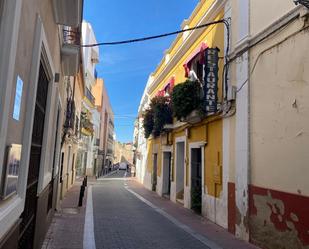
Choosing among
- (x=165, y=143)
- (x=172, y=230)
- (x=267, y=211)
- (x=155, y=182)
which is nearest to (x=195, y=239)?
(x=172, y=230)

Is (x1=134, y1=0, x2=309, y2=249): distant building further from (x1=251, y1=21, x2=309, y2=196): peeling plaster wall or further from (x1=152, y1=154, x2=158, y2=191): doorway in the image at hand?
(x1=152, y1=154, x2=158, y2=191): doorway

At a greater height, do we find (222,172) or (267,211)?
(222,172)

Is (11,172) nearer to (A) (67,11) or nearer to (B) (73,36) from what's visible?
(A) (67,11)

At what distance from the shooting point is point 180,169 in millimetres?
→ 16188

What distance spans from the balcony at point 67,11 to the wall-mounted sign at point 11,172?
3.43 m

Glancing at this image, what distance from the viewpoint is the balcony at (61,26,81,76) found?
8.87 meters

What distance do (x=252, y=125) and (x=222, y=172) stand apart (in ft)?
7.74

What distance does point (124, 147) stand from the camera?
374 feet

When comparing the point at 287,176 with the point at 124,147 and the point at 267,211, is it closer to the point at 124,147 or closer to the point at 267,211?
the point at 267,211

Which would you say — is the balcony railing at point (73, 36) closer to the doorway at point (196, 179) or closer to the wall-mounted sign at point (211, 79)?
the wall-mounted sign at point (211, 79)

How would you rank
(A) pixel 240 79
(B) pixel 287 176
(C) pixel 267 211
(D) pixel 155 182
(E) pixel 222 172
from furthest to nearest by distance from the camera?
(D) pixel 155 182 < (E) pixel 222 172 < (A) pixel 240 79 < (C) pixel 267 211 < (B) pixel 287 176

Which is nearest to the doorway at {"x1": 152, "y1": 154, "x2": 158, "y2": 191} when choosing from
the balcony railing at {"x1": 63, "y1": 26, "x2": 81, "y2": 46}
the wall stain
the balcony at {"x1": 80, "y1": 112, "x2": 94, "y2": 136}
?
the balcony at {"x1": 80, "y1": 112, "x2": 94, "y2": 136}

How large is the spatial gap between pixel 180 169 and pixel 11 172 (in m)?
13.4

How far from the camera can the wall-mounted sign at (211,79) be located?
35.4 feet
